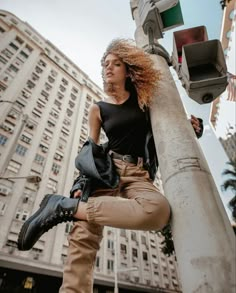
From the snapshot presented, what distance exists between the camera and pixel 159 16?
2285 mm

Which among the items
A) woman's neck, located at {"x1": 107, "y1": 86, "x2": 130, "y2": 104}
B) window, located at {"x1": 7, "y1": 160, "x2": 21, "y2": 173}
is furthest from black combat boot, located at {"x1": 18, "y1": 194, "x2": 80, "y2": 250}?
window, located at {"x1": 7, "y1": 160, "x2": 21, "y2": 173}

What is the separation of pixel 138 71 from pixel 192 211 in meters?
1.35

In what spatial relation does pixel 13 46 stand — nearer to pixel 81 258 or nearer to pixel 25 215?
pixel 25 215

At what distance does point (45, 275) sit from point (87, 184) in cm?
1888

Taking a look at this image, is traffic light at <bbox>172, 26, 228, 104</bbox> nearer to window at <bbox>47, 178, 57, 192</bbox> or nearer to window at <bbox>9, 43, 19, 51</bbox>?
window at <bbox>47, 178, 57, 192</bbox>

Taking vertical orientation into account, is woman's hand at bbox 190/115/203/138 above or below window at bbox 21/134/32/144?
above

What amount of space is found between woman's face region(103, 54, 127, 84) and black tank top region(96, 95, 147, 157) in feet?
1.00

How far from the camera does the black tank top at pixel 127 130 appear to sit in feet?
6.07

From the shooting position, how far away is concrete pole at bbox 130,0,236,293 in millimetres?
935

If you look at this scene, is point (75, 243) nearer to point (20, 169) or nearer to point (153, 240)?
point (20, 169)

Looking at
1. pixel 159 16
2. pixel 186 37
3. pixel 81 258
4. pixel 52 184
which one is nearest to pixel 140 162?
pixel 81 258

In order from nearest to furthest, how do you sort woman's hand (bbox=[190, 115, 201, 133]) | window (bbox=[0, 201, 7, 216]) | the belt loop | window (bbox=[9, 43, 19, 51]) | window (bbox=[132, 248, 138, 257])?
the belt loop
woman's hand (bbox=[190, 115, 201, 133])
window (bbox=[0, 201, 7, 216])
window (bbox=[132, 248, 138, 257])
window (bbox=[9, 43, 19, 51])

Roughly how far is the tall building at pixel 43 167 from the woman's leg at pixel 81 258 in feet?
40.6

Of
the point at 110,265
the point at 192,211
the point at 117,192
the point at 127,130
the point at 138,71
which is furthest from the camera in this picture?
the point at 110,265
